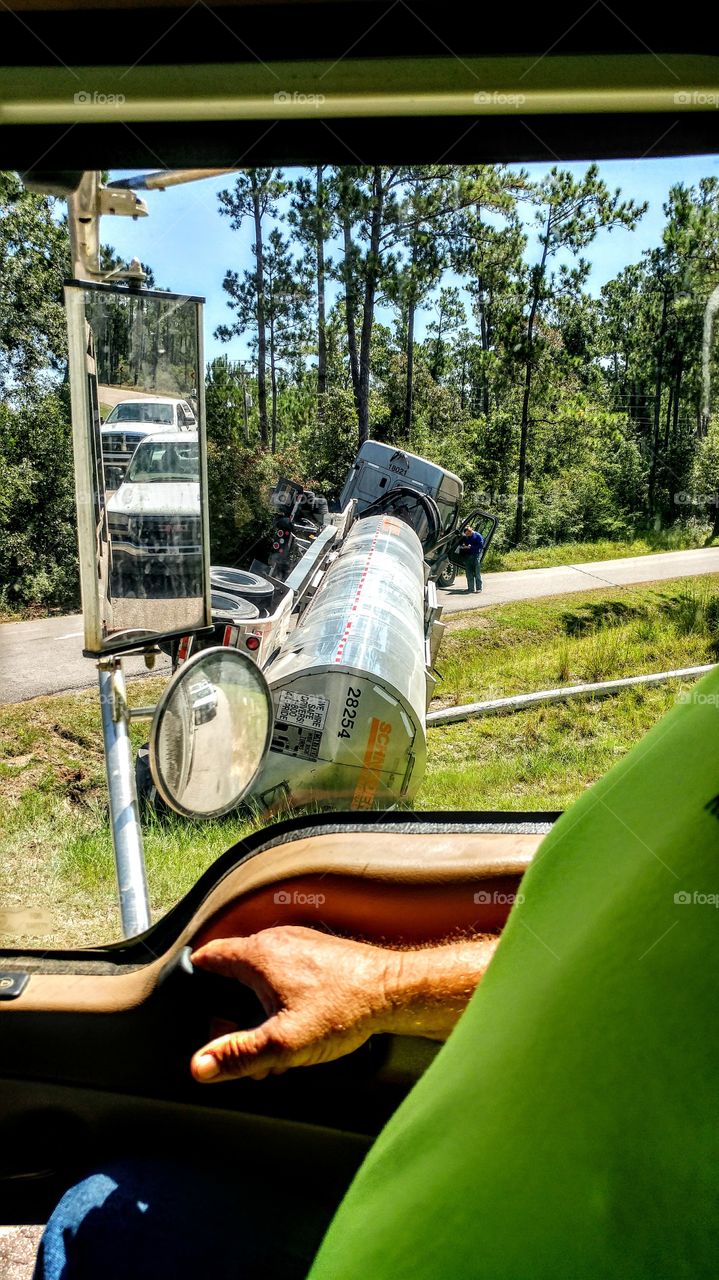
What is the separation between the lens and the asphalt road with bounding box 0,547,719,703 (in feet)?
4.53

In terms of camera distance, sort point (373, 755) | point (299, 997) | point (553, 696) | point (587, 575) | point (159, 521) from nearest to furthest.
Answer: point (299, 997), point (159, 521), point (587, 575), point (553, 696), point (373, 755)

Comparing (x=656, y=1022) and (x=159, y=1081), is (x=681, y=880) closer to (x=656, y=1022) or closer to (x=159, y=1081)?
(x=656, y=1022)

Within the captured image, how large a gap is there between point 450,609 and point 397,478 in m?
1.00

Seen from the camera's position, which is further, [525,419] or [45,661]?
[45,661]

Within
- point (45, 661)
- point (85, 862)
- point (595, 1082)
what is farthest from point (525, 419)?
point (45, 661)

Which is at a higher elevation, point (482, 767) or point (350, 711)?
point (482, 767)

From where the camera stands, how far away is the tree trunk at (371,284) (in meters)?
1.29

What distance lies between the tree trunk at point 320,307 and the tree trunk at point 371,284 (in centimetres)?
6

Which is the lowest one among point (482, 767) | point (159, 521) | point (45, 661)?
point (482, 767)

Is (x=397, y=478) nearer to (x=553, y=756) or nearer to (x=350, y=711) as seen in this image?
(x=553, y=756)

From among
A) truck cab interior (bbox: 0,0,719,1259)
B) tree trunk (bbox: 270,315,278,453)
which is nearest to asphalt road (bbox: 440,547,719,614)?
truck cab interior (bbox: 0,0,719,1259)

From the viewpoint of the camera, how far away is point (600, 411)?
50.1 inches

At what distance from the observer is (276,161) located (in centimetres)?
117

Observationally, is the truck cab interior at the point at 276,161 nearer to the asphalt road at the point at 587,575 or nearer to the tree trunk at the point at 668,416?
the tree trunk at the point at 668,416
